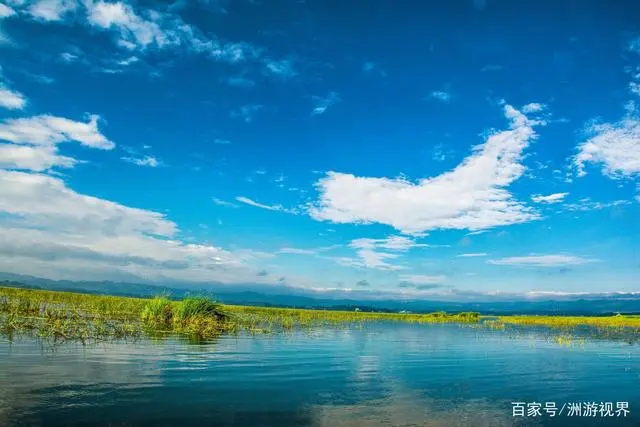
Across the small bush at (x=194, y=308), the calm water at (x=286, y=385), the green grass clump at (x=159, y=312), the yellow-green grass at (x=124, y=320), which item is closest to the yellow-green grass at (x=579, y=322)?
the calm water at (x=286, y=385)

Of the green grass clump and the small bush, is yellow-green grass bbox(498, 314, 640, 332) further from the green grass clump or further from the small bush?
the green grass clump

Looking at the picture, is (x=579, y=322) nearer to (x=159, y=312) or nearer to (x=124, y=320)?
(x=159, y=312)

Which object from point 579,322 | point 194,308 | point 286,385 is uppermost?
point 194,308

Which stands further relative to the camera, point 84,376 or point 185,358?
point 185,358

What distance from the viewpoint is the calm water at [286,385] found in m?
11.5

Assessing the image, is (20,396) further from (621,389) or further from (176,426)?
(621,389)

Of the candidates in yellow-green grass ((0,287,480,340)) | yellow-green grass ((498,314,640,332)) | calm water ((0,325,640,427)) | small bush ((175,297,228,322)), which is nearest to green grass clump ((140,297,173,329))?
yellow-green grass ((0,287,480,340))

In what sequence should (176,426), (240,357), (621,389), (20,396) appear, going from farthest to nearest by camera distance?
(240,357), (621,389), (20,396), (176,426)

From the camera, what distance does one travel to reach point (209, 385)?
1485 centimetres

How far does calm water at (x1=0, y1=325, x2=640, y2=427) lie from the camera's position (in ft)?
37.6

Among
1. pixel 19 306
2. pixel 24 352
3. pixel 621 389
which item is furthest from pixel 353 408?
pixel 19 306

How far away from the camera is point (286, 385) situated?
15.5 metres

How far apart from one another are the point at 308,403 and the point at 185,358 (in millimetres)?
8929

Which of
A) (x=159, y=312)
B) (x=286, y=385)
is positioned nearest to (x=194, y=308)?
(x=159, y=312)
